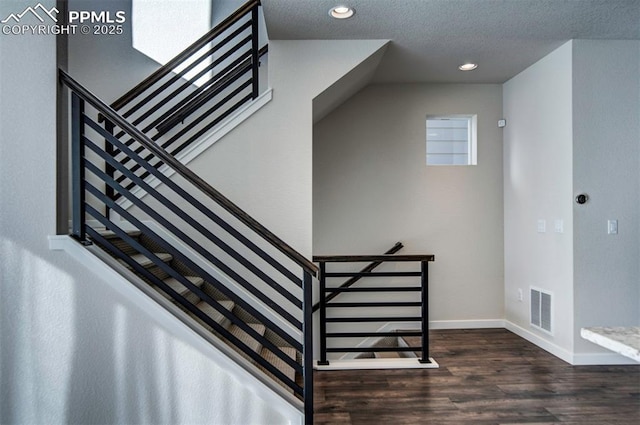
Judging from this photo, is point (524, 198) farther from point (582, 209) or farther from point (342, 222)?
point (342, 222)

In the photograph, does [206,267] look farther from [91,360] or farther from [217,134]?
[91,360]

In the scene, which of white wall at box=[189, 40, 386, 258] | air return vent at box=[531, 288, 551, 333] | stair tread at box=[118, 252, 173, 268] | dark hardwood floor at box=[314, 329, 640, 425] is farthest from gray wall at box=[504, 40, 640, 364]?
stair tread at box=[118, 252, 173, 268]

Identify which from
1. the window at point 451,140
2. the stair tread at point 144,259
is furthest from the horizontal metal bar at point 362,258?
the window at point 451,140

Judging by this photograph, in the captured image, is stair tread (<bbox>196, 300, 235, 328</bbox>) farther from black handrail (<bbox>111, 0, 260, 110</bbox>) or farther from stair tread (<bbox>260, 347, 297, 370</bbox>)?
black handrail (<bbox>111, 0, 260, 110</bbox>)

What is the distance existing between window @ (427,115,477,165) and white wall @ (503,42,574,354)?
38 centimetres

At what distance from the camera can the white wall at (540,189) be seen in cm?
368

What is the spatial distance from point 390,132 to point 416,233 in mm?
1146

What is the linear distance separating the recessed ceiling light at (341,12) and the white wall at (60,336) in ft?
5.57

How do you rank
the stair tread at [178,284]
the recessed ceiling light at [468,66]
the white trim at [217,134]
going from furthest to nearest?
1. the recessed ceiling light at [468,66]
2. the white trim at [217,134]
3. the stair tread at [178,284]

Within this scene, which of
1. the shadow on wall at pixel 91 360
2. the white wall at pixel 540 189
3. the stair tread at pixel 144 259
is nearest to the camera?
the shadow on wall at pixel 91 360

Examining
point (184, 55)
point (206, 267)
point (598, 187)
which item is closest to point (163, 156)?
point (206, 267)

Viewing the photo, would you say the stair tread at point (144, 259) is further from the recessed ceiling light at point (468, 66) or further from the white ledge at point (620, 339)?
the recessed ceiling light at point (468, 66)

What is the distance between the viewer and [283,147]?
349 centimetres

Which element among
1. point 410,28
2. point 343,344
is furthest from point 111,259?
point 343,344
